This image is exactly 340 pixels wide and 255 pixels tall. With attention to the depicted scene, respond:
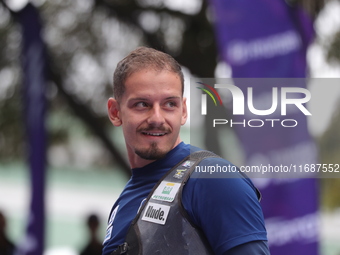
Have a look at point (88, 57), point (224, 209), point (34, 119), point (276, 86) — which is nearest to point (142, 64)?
point (224, 209)

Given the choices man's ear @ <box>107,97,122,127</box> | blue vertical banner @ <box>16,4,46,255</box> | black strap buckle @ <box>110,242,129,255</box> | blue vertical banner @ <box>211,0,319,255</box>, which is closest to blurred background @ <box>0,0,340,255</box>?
blue vertical banner @ <box>16,4,46,255</box>

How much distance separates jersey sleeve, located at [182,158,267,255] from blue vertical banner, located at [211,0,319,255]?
219cm

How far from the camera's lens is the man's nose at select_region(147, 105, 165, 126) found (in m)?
2.29

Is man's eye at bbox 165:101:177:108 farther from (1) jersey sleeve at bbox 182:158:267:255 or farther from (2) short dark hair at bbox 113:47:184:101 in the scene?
(1) jersey sleeve at bbox 182:158:267:255

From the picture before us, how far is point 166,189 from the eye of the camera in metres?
2.20

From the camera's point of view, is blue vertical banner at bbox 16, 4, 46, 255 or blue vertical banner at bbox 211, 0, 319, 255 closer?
blue vertical banner at bbox 211, 0, 319, 255

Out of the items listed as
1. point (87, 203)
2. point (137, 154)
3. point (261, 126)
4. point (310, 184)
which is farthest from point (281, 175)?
point (87, 203)

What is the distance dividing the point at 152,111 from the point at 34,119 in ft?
15.5

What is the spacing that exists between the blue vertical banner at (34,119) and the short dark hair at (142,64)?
454cm

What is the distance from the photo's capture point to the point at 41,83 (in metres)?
6.89

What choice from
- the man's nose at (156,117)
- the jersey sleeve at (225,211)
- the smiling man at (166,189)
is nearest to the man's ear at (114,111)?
the smiling man at (166,189)

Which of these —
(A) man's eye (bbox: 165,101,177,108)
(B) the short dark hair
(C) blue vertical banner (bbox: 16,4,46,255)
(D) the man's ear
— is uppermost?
(B) the short dark hair

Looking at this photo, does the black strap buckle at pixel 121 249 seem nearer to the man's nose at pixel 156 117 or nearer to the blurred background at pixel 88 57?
the man's nose at pixel 156 117

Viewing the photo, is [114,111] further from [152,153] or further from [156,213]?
[156,213]
